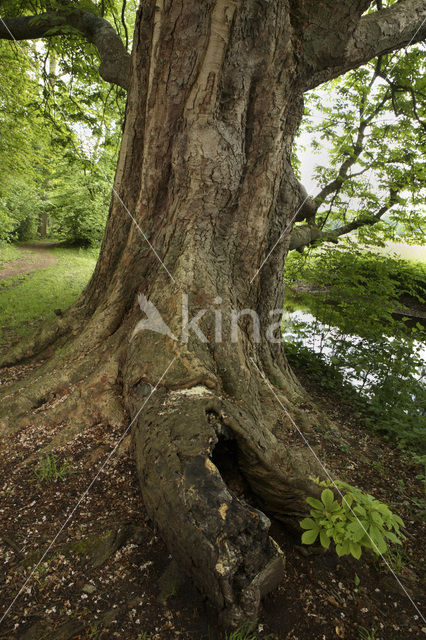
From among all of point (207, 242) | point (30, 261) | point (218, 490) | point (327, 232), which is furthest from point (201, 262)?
point (30, 261)

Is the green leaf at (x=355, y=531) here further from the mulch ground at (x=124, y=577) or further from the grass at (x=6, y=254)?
the grass at (x=6, y=254)

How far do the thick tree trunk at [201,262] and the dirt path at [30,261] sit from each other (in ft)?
30.3

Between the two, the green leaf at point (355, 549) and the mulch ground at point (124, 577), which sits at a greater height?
the green leaf at point (355, 549)

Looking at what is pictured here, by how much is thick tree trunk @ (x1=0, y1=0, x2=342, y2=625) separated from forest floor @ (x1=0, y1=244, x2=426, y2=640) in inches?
12.5

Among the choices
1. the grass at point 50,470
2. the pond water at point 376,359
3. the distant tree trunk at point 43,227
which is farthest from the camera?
the distant tree trunk at point 43,227

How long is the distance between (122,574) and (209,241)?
2629mm

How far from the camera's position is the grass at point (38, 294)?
650 cm

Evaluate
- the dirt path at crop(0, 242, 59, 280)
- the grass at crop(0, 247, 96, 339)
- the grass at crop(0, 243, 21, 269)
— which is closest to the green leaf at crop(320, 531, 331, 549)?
the grass at crop(0, 247, 96, 339)

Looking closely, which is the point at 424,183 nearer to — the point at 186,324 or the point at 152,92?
the point at 152,92

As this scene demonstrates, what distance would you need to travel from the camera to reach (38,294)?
28.8ft

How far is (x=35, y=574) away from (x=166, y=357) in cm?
150

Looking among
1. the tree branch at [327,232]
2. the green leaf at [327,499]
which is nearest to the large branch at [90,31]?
the tree branch at [327,232]

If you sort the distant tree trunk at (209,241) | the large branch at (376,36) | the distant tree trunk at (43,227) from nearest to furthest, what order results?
the distant tree trunk at (209,241), the large branch at (376,36), the distant tree trunk at (43,227)

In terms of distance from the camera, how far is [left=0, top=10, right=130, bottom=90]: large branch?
14.1 feet
